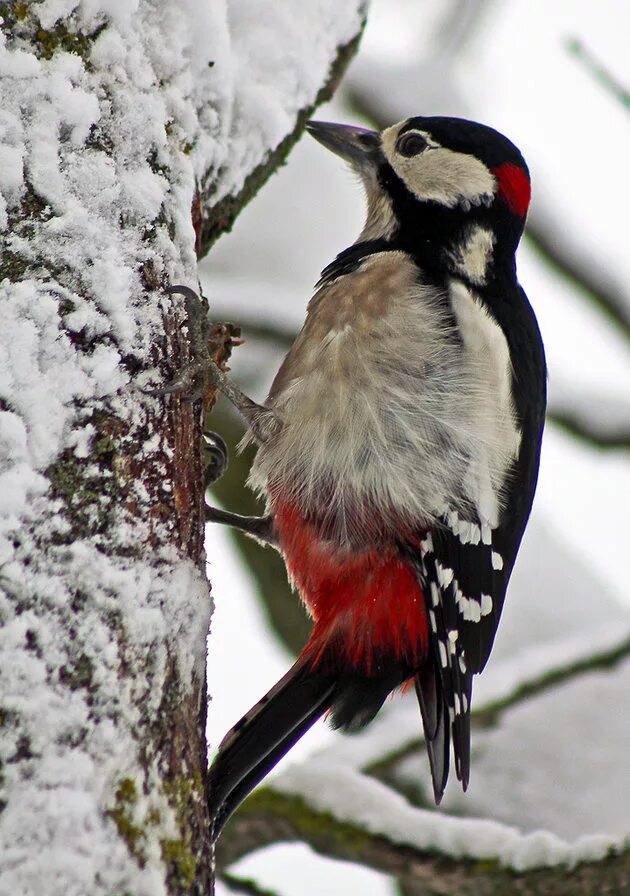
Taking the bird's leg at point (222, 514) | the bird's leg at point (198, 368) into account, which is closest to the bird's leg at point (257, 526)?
the bird's leg at point (222, 514)

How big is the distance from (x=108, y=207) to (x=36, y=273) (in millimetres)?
236

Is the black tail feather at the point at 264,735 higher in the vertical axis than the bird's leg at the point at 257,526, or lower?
lower

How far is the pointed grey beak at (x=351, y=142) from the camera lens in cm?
333

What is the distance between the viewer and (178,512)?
5.87ft

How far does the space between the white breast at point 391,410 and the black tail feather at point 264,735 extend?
0.44 m

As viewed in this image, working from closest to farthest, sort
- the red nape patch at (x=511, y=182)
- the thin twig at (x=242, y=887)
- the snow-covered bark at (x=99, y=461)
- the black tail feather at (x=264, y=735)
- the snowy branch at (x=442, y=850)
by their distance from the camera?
the snow-covered bark at (x=99, y=461) < the black tail feather at (x=264, y=735) < the snowy branch at (x=442, y=850) < the thin twig at (x=242, y=887) < the red nape patch at (x=511, y=182)

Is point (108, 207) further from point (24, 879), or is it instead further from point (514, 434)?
point (514, 434)

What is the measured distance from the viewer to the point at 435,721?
8.93 feet

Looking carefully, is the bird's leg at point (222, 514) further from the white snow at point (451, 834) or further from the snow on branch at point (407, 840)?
the white snow at point (451, 834)

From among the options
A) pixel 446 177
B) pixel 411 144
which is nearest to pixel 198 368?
pixel 446 177

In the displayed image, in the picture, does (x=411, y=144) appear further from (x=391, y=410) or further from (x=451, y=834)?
(x=451, y=834)

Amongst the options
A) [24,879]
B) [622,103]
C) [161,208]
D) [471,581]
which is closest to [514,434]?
[471,581]

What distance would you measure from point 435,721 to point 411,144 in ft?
6.01

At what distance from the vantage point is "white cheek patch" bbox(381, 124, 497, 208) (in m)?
3.25
